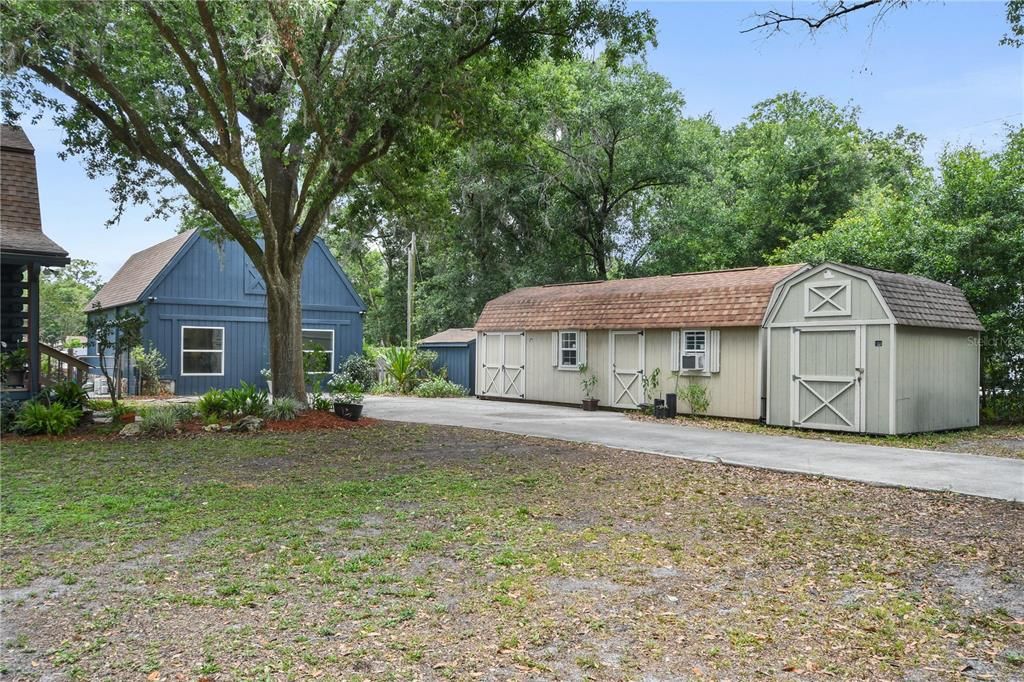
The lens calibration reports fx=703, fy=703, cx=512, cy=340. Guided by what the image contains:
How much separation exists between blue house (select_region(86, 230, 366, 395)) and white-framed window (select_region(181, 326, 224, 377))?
0.09 ft

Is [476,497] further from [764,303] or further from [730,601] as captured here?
[764,303]

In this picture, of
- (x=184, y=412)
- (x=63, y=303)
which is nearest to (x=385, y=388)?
(x=184, y=412)

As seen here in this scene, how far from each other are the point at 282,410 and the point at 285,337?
164 cm

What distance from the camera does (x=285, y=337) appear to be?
1341 cm

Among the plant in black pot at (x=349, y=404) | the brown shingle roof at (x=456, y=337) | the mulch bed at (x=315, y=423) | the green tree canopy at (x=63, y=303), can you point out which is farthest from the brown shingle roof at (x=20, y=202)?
the green tree canopy at (x=63, y=303)

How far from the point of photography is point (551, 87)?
2181 cm

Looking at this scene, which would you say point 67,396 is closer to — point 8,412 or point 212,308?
point 8,412

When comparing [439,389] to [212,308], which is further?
[439,389]

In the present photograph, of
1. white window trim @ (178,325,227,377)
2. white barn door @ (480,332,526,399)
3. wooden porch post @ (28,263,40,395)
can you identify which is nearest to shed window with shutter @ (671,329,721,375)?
white barn door @ (480,332,526,399)

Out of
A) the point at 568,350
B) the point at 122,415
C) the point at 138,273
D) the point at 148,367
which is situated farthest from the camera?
the point at 138,273

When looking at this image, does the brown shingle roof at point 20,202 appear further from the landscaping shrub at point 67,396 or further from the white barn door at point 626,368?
the white barn door at point 626,368

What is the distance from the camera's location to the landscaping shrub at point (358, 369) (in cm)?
2241

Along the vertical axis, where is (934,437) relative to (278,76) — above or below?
below

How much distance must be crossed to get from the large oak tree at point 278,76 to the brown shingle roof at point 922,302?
590cm
